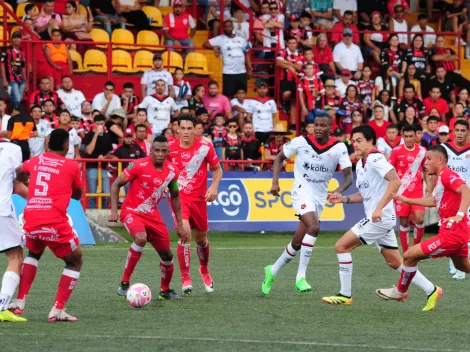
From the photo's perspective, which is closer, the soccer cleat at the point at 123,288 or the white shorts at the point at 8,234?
the white shorts at the point at 8,234

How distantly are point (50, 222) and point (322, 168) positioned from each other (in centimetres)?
442

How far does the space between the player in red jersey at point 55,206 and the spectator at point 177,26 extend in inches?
631

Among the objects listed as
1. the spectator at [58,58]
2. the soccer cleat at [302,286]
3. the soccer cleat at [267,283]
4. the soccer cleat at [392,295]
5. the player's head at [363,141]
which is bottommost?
the soccer cleat at [302,286]

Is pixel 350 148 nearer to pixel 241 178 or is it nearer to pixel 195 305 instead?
pixel 241 178

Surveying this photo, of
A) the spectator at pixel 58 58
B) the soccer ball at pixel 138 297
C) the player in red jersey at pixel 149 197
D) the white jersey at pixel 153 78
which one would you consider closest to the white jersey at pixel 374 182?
the player in red jersey at pixel 149 197

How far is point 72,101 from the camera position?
22.8m

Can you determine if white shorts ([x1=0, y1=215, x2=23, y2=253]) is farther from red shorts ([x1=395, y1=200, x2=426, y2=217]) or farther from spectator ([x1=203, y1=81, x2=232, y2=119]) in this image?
spectator ([x1=203, y1=81, x2=232, y2=119])

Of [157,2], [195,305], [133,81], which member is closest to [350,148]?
[133,81]

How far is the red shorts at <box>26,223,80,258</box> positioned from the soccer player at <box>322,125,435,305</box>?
121 inches

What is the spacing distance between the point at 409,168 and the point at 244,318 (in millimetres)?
7475

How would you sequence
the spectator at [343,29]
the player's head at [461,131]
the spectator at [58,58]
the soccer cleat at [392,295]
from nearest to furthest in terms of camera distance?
the soccer cleat at [392,295], the player's head at [461,131], the spectator at [58,58], the spectator at [343,29]

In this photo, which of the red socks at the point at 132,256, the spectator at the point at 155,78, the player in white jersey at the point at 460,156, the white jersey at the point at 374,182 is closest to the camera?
the white jersey at the point at 374,182

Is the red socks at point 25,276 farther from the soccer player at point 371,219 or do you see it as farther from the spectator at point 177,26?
the spectator at point 177,26

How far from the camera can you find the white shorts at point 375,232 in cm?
1160
